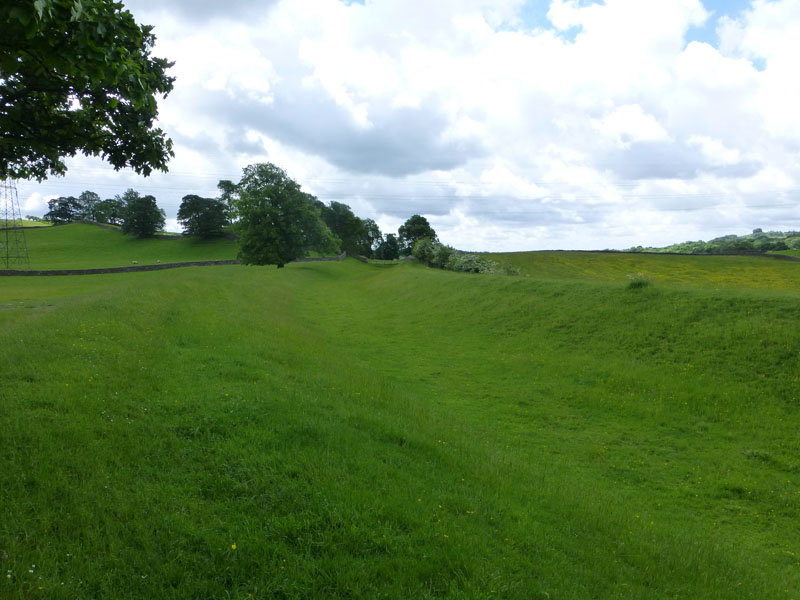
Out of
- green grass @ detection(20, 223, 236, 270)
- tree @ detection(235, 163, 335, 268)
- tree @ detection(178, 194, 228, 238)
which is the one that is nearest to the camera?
tree @ detection(235, 163, 335, 268)

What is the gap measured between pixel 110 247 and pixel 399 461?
95.1 m

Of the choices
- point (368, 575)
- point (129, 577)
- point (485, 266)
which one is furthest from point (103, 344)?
point (485, 266)

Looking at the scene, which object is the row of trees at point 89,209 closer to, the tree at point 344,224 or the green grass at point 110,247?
the green grass at point 110,247

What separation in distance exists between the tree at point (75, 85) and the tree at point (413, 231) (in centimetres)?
9760

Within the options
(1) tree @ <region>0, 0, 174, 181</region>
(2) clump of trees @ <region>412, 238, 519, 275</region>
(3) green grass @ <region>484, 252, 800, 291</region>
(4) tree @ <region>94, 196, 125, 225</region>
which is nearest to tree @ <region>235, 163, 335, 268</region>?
(2) clump of trees @ <region>412, 238, 519, 275</region>

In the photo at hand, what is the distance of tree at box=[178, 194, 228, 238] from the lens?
8769cm

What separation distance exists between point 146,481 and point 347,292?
38504mm

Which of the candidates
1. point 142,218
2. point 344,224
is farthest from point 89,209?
point 344,224

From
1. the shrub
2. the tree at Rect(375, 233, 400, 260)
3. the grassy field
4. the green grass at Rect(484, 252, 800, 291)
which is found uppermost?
the tree at Rect(375, 233, 400, 260)

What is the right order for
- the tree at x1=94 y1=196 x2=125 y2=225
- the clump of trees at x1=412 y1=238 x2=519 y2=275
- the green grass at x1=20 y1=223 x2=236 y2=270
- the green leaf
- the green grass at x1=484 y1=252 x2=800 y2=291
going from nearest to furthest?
the green leaf, the green grass at x1=484 y1=252 x2=800 y2=291, the clump of trees at x1=412 y1=238 x2=519 y2=275, the green grass at x1=20 y1=223 x2=236 y2=270, the tree at x1=94 y1=196 x2=125 y2=225

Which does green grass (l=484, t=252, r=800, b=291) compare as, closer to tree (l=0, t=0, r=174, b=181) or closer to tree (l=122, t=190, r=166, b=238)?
tree (l=0, t=0, r=174, b=181)

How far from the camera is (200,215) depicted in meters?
87.6

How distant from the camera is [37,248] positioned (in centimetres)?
7950

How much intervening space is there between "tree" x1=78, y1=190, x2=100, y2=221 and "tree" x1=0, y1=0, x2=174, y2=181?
140423 millimetres
